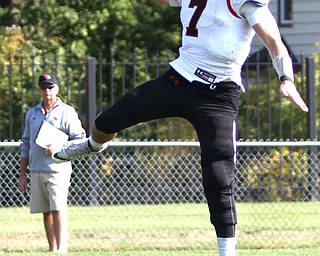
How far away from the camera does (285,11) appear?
17922 mm

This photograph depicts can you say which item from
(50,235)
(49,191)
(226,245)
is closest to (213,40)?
(226,245)

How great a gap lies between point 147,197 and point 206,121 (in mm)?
4960

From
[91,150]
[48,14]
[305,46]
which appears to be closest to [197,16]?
[91,150]

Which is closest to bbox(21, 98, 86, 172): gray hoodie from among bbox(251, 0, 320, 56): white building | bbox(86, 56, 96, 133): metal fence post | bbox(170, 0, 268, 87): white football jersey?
bbox(86, 56, 96, 133): metal fence post

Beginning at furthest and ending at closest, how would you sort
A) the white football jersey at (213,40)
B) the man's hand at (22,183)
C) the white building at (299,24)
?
1. the white building at (299,24)
2. the man's hand at (22,183)
3. the white football jersey at (213,40)

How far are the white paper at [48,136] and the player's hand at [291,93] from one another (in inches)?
165

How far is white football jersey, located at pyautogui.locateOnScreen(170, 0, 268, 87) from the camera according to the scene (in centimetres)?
545

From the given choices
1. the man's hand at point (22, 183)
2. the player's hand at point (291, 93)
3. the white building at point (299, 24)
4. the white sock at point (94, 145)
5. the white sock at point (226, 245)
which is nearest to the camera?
the player's hand at point (291, 93)

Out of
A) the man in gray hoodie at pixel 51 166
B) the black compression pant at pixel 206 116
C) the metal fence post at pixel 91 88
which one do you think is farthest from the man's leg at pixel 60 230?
the black compression pant at pixel 206 116

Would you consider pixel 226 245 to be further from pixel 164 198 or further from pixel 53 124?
pixel 164 198

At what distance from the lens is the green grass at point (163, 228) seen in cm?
1000

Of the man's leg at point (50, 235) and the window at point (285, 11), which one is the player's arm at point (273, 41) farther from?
the window at point (285, 11)

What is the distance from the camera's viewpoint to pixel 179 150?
35.0ft

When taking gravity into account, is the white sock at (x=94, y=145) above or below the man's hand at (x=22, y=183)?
above
